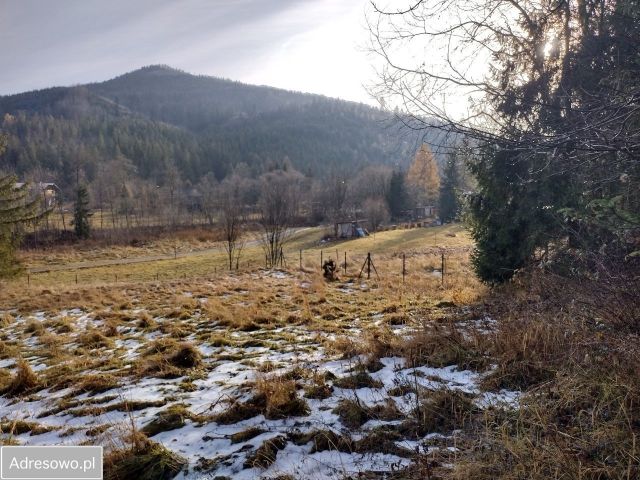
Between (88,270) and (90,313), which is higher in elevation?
(90,313)

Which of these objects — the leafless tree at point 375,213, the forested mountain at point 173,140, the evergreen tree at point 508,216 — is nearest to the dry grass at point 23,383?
the evergreen tree at point 508,216

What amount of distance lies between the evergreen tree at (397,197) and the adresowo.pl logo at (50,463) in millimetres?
63228

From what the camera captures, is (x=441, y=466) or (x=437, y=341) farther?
(x=437, y=341)

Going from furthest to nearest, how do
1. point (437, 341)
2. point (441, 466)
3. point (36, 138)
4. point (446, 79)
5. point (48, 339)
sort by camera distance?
point (36, 138) < point (48, 339) < point (437, 341) < point (446, 79) < point (441, 466)

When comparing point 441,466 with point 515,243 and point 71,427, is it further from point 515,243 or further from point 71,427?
point 515,243

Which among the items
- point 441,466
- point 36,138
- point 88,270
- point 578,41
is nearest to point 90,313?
point 441,466

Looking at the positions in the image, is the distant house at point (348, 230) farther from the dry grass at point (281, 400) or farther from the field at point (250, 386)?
the dry grass at point (281, 400)

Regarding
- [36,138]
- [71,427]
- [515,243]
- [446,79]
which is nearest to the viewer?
[446,79]

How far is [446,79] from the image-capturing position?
3.48m

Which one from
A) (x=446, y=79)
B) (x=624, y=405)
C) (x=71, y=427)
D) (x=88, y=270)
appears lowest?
(x=88, y=270)

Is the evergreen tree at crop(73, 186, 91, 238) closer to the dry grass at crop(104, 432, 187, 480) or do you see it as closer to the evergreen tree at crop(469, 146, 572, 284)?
the evergreen tree at crop(469, 146, 572, 284)

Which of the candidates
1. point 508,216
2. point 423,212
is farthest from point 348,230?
point 508,216

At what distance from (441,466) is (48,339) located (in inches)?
327

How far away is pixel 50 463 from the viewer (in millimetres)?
3178
